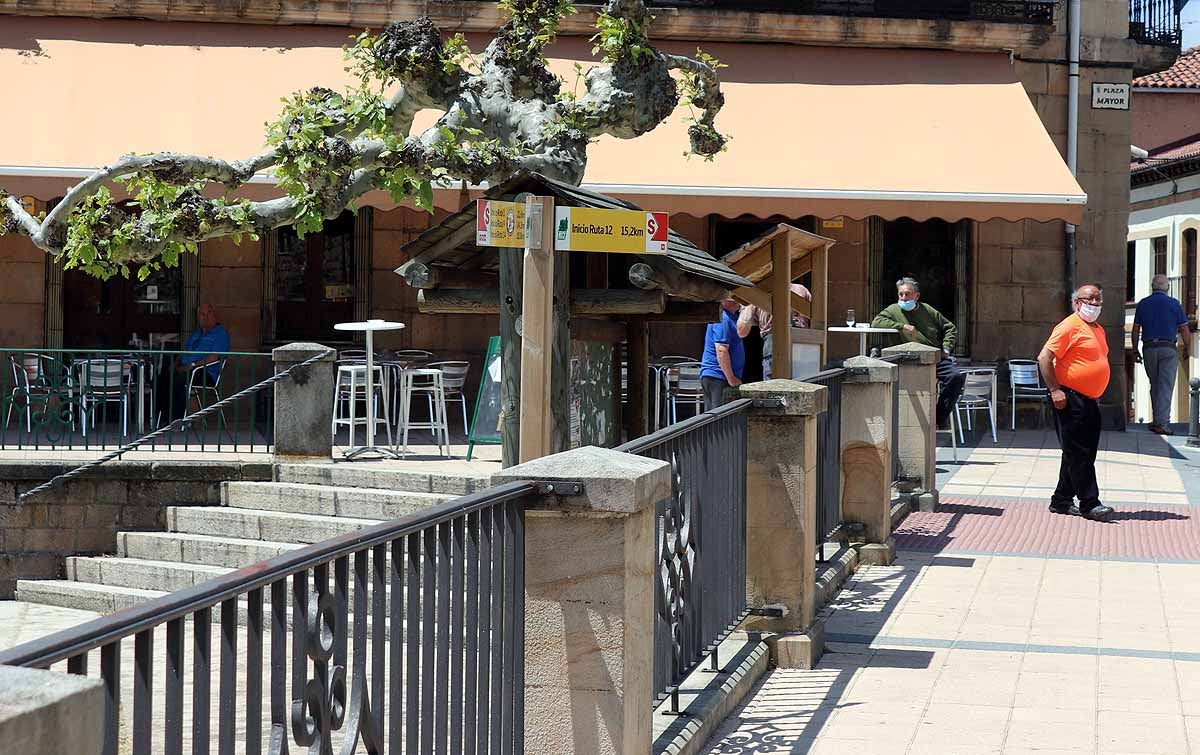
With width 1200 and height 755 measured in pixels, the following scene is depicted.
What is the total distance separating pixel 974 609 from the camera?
28.0ft

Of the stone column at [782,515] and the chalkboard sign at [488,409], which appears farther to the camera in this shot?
the chalkboard sign at [488,409]

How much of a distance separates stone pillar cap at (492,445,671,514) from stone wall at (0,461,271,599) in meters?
7.78

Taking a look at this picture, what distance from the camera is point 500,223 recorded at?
24.8ft

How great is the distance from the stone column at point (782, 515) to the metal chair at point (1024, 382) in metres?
11.9

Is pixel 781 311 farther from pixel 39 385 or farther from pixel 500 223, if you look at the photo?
pixel 39 385

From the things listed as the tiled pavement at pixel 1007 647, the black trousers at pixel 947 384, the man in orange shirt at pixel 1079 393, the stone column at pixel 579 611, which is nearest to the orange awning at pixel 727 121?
the black trousers at pixel 947 384

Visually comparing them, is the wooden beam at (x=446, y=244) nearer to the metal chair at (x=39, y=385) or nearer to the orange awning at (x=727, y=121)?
the metal chair at (x=39, y=385)

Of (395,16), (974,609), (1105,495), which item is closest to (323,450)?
(974,609)

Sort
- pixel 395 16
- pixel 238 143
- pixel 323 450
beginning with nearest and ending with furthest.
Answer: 1. pixel 323 450
2. pixel 238 143
3. pixel 395 16

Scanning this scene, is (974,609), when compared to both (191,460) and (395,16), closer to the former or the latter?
(191,460)

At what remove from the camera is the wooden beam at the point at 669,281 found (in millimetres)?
8133

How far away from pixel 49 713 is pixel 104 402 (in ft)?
36.9

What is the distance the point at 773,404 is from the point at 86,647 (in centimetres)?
514

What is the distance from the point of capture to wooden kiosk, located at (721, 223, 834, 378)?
1032 cm
